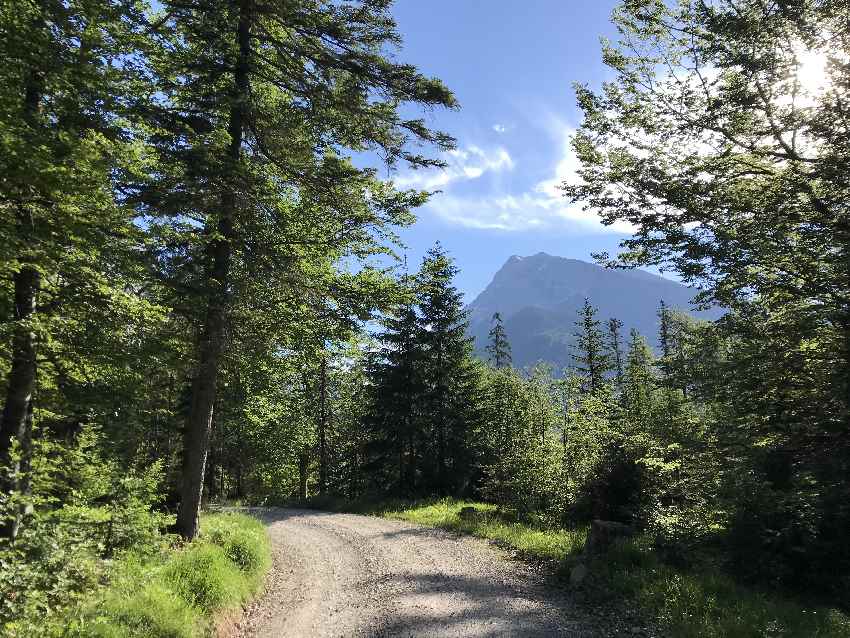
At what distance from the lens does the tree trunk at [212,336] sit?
10.2 m

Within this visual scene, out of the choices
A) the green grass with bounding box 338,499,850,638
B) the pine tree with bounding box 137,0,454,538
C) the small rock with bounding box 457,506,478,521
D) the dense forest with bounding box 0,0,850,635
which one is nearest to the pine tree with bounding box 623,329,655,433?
the dense forest with bounding box 0,0,850,635

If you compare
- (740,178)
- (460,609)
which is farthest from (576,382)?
(460,609)

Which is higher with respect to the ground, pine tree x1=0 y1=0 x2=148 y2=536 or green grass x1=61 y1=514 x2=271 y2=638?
pine tree x1=0 y1=0 x2=148 y2=536

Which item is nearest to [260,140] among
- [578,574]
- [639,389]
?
[578,574]

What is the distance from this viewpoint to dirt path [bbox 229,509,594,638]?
7.69 meters

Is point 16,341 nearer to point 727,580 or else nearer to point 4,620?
point 4,620

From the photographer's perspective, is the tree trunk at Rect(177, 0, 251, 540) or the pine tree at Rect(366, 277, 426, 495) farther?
the pine tree at Rect(366, 277, 426, 495)

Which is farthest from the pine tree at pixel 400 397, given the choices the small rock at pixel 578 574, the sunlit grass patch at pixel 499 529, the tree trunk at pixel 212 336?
the small rock at pixel 578 574

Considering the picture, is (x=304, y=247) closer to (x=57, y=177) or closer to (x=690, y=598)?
(x=57, y=177)

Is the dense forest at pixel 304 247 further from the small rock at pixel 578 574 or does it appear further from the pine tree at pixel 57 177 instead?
the small rock at pixel 578 574

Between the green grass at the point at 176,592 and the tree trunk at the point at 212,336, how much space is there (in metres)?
1.08

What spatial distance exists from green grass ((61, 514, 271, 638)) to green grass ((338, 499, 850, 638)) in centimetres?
678

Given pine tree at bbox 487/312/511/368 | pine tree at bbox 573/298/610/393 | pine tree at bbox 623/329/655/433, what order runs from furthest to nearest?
1. pine tree at bbox 487/312/511/368
2. pine tree at bbox 573/298/610/393
3. pine tree at bbox 623/329/655/433

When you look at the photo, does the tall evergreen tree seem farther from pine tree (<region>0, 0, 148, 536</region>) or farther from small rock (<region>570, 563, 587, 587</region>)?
pine tree (<region>0, 0, 148, 536</region>)
